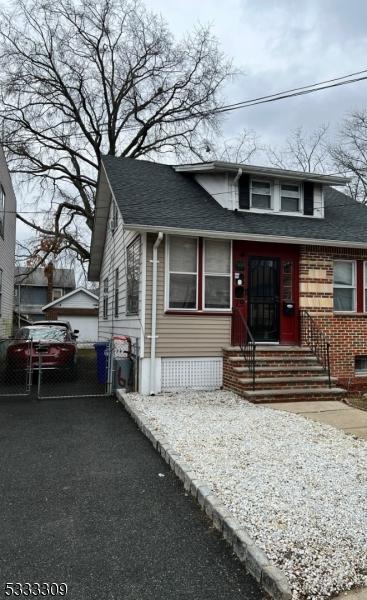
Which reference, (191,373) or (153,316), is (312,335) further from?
(153,316)

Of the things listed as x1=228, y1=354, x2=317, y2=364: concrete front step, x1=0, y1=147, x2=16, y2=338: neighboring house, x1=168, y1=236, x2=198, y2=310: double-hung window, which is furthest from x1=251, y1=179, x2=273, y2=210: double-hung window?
x1=0, y1=147, x2=16, y2=338: neighboring house

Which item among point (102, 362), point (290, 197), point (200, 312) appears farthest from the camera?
point (290, 197)

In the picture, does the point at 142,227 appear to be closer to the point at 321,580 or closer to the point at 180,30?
the point at 321,580

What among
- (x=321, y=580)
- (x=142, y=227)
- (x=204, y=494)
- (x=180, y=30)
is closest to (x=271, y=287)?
(x=142, y=227)

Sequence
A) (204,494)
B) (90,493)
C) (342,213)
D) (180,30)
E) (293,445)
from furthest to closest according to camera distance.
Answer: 1. (180,30)
2. (342,213)
3. (293,445)
4. (90,493)
5. (204,494)

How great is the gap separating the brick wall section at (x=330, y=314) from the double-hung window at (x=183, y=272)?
2.51 meters

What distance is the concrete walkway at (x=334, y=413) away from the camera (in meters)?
6.43

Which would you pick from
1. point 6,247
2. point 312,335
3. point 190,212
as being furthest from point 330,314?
point 6,247

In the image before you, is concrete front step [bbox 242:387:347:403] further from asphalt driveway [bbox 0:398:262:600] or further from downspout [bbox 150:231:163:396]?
asphalt driveway [bbox 0:398:262:600]

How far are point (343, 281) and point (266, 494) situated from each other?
753 centimetres

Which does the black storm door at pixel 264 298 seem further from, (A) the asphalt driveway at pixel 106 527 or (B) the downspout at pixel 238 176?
(A) the asphalt driveway at pixel 106 527

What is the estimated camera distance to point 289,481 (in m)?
4.20

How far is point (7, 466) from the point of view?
4934 mm

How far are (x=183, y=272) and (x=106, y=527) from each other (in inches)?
247
